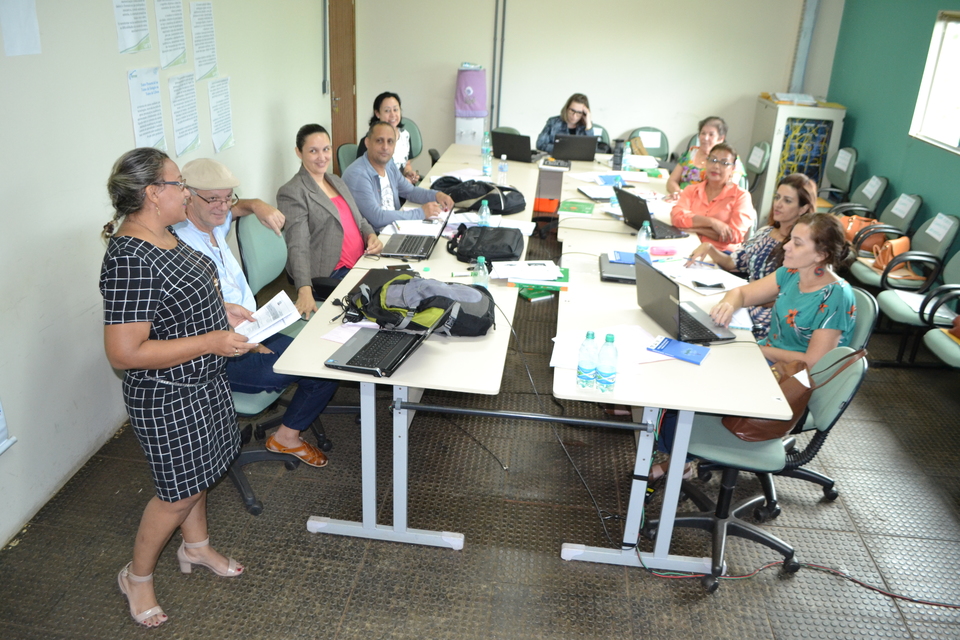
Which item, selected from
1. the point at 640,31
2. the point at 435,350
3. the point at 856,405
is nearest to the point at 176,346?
the point at 435,350

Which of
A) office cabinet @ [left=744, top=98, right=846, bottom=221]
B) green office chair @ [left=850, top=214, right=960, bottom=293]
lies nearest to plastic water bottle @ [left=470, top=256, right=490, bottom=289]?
green office chair @ [left=850, top=214, right=960, bottom=293]

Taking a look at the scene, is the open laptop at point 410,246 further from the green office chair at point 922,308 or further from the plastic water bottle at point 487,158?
the green office chair at point 922,308

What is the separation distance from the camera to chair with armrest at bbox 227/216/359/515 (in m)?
2.86

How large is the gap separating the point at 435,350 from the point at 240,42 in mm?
3020

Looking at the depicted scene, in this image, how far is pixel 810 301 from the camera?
9.65 feet

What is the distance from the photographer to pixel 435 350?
2.71 metres

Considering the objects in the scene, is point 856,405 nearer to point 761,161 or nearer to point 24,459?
point 761,161

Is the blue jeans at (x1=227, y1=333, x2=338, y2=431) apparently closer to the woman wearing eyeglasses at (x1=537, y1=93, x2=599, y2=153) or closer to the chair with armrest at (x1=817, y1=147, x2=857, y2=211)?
the woman wearing eyeglasses at (x1=537, y1=93, x2=599, y2=153)

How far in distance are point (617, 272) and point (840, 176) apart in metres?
3.97

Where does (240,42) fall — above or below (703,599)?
above

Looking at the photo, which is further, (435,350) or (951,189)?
(951,189)

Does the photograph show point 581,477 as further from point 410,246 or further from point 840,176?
point 840,176

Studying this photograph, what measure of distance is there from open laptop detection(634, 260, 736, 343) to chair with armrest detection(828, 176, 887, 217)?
A: 3245 mm

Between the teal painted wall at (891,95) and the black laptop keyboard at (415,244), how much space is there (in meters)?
→ 3.62
